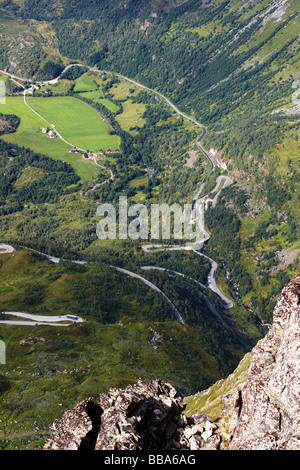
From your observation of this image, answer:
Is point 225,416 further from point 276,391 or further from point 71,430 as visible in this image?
point 71,430

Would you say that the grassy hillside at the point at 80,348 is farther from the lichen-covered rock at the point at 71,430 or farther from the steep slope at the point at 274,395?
the steep slope at the point at 274,395

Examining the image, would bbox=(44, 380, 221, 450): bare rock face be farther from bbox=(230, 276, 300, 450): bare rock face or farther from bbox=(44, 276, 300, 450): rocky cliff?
bbox=(230, 276, 300, 450): bare rock face

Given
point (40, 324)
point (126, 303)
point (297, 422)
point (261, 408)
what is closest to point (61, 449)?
point (261, 408)

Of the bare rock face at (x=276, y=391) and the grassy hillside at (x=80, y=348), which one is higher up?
the bare rock face at (x=276, y=391)

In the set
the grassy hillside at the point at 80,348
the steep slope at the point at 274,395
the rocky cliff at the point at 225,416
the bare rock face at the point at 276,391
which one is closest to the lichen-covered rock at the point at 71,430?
the rocky cliff at the point at 225,416

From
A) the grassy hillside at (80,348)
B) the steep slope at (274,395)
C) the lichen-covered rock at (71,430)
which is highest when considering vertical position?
the steep slope at (274,395)

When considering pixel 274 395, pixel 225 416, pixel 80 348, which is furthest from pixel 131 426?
pixel 80 348

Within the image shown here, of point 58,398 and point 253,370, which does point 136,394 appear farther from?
point 58,398

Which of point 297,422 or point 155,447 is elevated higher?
point 297,422
